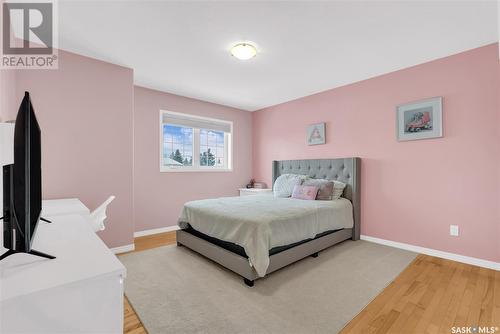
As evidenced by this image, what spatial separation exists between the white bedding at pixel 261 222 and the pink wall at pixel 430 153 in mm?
737

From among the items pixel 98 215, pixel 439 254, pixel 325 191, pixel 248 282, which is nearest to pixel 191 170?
pixel 98 215

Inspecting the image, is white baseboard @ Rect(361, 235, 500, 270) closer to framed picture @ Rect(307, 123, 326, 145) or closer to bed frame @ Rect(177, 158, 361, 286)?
bed frame @ Rect(177, 158, 361, 286)

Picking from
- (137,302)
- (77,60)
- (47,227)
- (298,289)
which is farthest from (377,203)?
(77,60)

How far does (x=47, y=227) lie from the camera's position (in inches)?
54.8

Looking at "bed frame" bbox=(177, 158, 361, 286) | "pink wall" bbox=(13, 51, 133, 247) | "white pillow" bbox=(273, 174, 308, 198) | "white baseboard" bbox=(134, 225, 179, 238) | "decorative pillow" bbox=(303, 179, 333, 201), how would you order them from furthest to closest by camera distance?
"white pillow" bbox=(273, 174, 308, 198) < "white baseboard" bbox=(134, 225, 179, 238) < "decorative pillow" bbox=(303, 179, 333, 201) < "pink wall" bbox=(13, 51, 133, 247) < "bed frame" bbox=(177, 158, 361, 286)

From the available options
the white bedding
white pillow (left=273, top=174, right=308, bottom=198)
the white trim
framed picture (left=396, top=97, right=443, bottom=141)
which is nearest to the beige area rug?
the white trim

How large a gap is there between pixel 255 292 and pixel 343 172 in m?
2.41

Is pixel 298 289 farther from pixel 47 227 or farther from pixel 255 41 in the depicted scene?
pixel 255 41

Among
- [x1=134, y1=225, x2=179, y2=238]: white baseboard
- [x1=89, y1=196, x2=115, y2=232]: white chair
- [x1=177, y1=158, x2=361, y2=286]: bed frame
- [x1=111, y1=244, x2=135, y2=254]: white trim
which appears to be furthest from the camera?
[x1=134, y1=225, x2=179, y2=238]: white baseboard

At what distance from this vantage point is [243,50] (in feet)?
8.14

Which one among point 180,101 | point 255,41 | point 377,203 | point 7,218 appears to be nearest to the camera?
point 7,218

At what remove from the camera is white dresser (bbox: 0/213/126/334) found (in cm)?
67

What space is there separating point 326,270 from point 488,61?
113 inches

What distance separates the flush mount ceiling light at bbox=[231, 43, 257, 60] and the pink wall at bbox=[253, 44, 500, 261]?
6.40 ft
